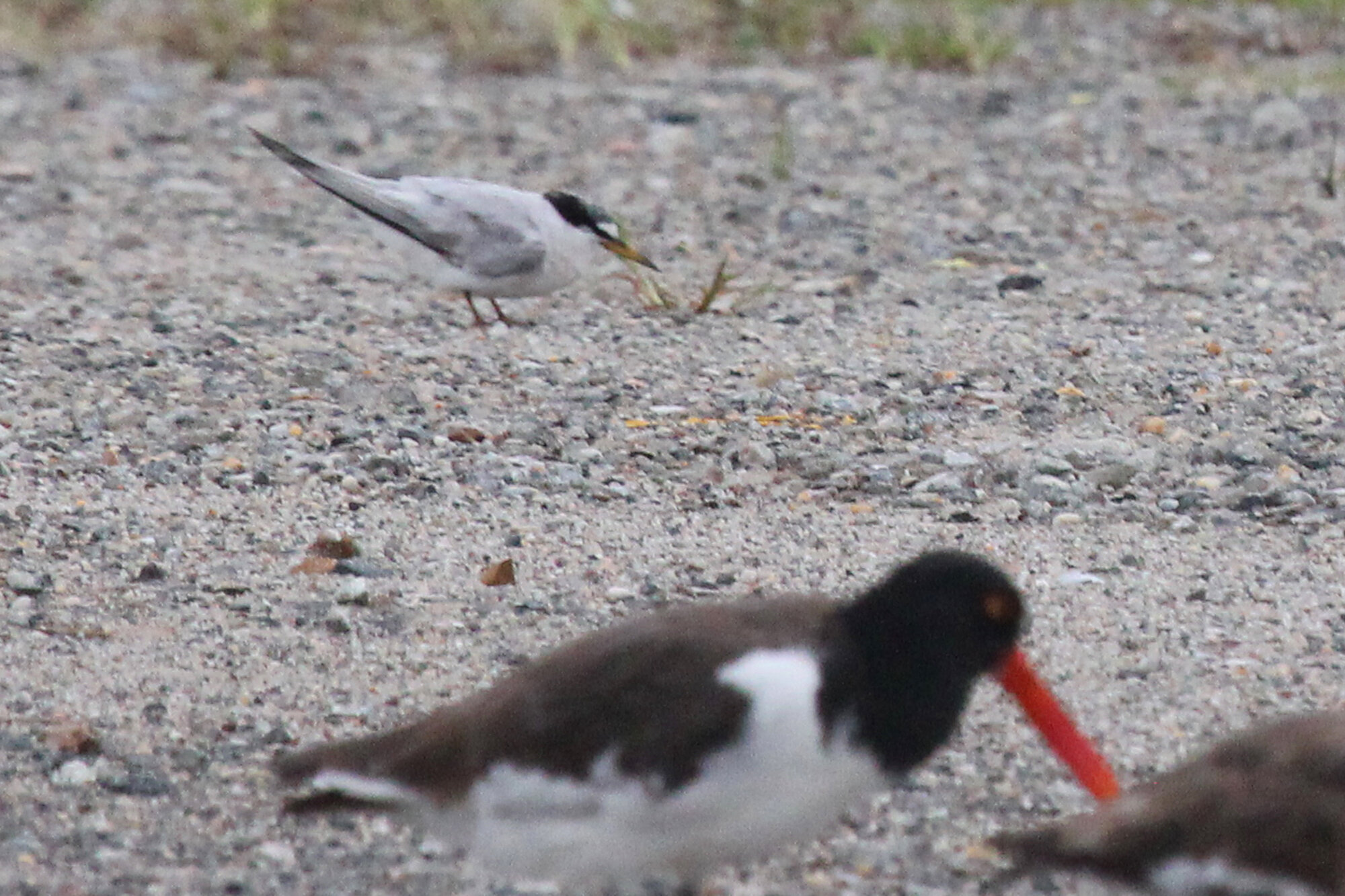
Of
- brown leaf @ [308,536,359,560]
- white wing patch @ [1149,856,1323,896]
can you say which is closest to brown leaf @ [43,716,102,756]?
brown leaf @ [308,536,359,560]

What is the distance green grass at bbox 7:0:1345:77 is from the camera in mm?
11719

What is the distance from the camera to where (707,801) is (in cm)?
323

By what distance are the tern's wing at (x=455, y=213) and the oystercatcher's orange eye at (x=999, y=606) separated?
14.7 ft

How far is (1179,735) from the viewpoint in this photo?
4.25 meters

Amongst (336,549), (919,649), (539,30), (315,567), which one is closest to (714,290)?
(336,549)

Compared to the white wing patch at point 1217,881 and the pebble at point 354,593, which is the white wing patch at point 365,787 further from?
the pebble at point 354,593

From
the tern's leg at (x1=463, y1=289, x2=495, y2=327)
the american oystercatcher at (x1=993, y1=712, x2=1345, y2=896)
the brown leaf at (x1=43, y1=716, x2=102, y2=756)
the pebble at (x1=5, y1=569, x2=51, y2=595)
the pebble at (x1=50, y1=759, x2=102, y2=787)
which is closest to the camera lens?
the american oystercatcher at (x1=993, y1=712, x2=1345, y2=896)

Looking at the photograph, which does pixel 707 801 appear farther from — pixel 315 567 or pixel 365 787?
pixel 315 567

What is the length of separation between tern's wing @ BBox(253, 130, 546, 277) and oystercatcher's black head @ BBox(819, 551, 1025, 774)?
445cm

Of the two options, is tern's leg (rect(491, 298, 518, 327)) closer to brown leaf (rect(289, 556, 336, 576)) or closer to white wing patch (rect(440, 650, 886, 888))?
brown leaf (rect(289, 556, 336, 576))

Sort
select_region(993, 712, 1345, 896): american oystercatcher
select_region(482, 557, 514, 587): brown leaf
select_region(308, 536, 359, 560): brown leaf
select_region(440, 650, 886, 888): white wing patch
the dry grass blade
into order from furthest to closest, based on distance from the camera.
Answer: the dry grass blade < select_region(308, 536, 359, 560): brown leaf < select_region(482, 557, 514, 587): brown leaf < select_region(440, 650, 886, 888): white wing patch < select_region(993, 712, 1345, 896): american oystercatcher

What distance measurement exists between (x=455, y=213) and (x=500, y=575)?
2.98 m

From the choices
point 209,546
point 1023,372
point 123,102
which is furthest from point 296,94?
point 209,546

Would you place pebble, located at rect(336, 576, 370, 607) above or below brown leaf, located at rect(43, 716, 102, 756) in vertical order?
below
